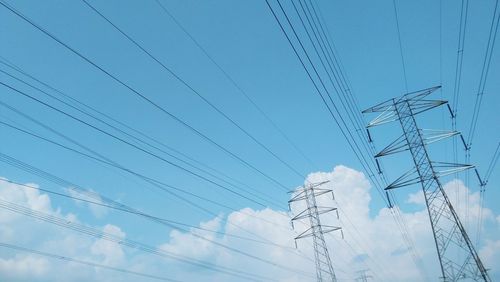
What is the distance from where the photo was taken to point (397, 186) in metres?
22.8

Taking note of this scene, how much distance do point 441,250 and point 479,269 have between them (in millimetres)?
2001

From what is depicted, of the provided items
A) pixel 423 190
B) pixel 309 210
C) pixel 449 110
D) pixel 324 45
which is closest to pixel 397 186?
pixel 423 190

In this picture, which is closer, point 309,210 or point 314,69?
point 314,69

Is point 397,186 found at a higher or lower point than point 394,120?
lower

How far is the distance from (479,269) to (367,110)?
37.0ft

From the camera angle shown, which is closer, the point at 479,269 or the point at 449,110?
the point at 479,269

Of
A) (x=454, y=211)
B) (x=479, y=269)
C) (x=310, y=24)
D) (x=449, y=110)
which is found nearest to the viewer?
(x=310, y=24)

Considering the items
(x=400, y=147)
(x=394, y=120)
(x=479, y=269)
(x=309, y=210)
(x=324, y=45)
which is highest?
(x=309, y=210)

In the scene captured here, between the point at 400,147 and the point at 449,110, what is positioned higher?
the point at 449,110

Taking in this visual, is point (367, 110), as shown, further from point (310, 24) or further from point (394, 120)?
point (310, 24)

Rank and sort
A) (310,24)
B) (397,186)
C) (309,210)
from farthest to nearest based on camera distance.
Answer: (309,210), (397,186), (310,24)

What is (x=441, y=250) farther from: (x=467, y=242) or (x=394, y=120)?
(x=394, y=120)

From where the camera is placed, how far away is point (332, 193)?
45.2 metres

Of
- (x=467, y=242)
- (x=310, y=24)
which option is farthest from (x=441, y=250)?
(x=310, y=24)
